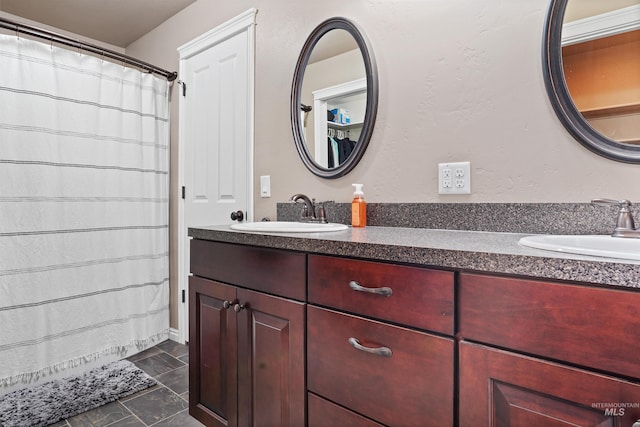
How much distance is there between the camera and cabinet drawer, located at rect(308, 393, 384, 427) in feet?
3.05

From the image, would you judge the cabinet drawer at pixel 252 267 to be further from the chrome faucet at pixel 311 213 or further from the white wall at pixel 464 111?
the white wall at pixel 464 111

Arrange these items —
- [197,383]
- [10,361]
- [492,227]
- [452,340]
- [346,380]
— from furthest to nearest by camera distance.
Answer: [10,361] → [197,383] → [492,227] → [346,380] → [452,340]

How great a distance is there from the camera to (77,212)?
2131 mm

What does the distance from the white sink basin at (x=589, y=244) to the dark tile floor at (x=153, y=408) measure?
64.4 inches

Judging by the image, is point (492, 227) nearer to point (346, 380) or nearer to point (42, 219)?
point (346, 380)

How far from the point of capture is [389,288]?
865mm

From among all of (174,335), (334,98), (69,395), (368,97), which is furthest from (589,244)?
(174,335)

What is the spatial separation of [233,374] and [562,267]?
1.10m

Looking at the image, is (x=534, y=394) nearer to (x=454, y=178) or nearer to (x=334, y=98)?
(x=454, y=178)

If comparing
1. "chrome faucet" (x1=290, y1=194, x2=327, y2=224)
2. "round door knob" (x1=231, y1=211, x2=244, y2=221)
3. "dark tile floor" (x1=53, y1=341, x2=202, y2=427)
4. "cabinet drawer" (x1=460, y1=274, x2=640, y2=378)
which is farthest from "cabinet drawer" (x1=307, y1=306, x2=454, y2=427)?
"round door knob" (x1=231, y1=211, x2=244, y2=221)

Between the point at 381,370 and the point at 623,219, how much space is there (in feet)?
2.52

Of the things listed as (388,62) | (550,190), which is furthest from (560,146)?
(388,62)

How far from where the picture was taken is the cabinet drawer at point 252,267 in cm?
108

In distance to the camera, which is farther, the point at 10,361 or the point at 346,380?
the point at 10,361
